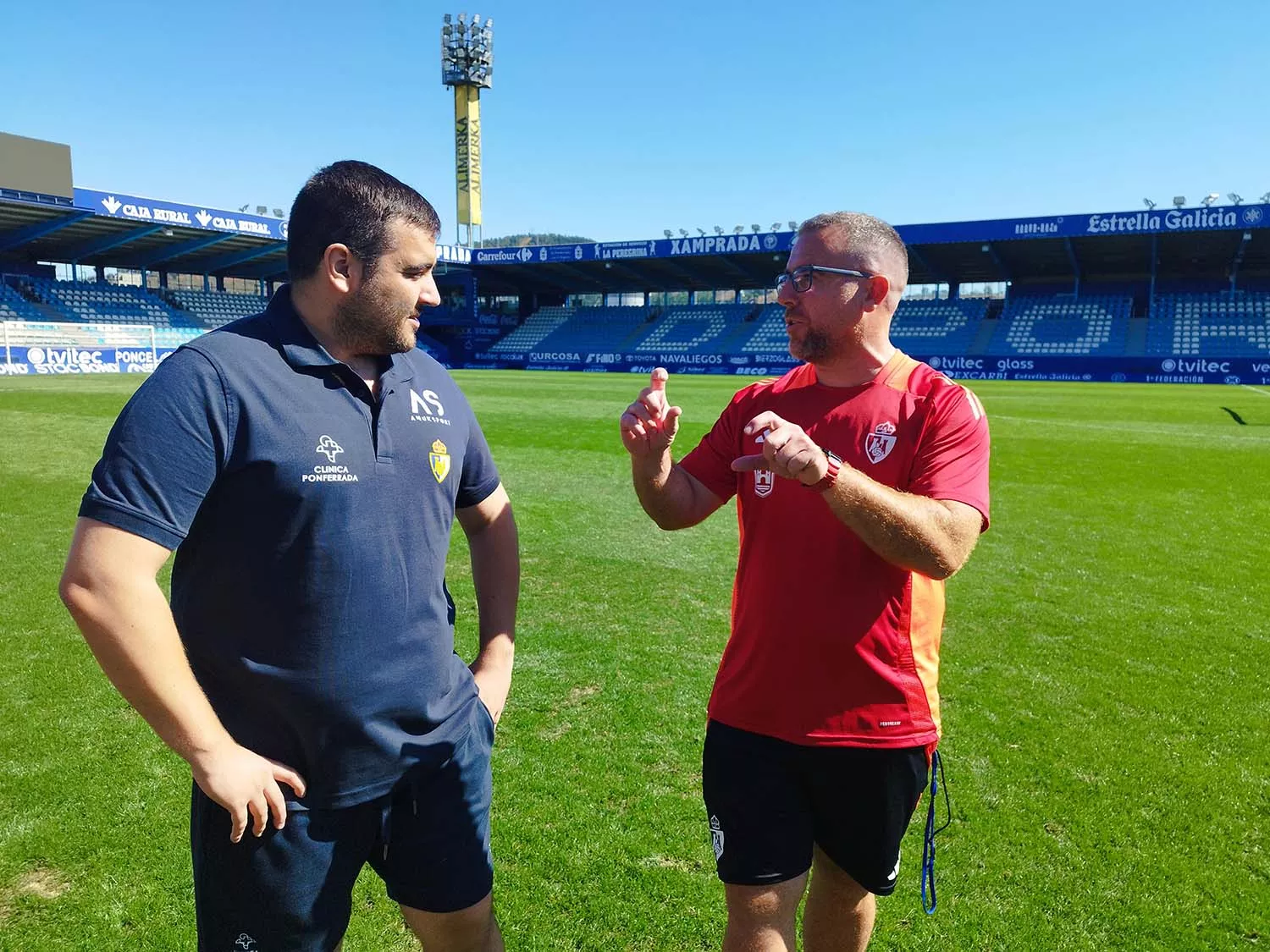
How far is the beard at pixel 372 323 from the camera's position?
1979 mm

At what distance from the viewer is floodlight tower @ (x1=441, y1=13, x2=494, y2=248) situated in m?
66.6

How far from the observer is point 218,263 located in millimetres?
54250

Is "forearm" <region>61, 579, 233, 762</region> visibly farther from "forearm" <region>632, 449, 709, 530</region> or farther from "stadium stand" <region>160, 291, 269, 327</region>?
"stadium stand" <region>160, 291, 269, 327</region>

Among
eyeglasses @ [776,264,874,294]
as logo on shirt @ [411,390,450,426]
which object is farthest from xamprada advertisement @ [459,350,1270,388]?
as logo on shirt @ [411,390,450,426]

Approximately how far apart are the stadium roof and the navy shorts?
40276mm

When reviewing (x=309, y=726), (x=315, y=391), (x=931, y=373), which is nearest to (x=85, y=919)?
(x=309, y=726)

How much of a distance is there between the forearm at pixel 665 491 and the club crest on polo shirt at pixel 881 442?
23.9 inches

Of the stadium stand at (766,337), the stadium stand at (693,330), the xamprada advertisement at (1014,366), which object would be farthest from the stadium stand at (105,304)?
the stadium stand at (766,337)

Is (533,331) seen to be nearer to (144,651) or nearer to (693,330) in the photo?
(693,330)

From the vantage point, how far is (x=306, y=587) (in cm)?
185

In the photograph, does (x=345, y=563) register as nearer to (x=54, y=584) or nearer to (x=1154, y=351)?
(x=54, y=584)

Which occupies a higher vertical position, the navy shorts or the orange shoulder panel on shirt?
the orange shoulder panel on shirt

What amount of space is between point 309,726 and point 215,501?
0.57 metres

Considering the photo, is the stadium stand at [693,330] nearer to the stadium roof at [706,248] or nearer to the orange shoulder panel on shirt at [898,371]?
the stadium roof at [706,248]
